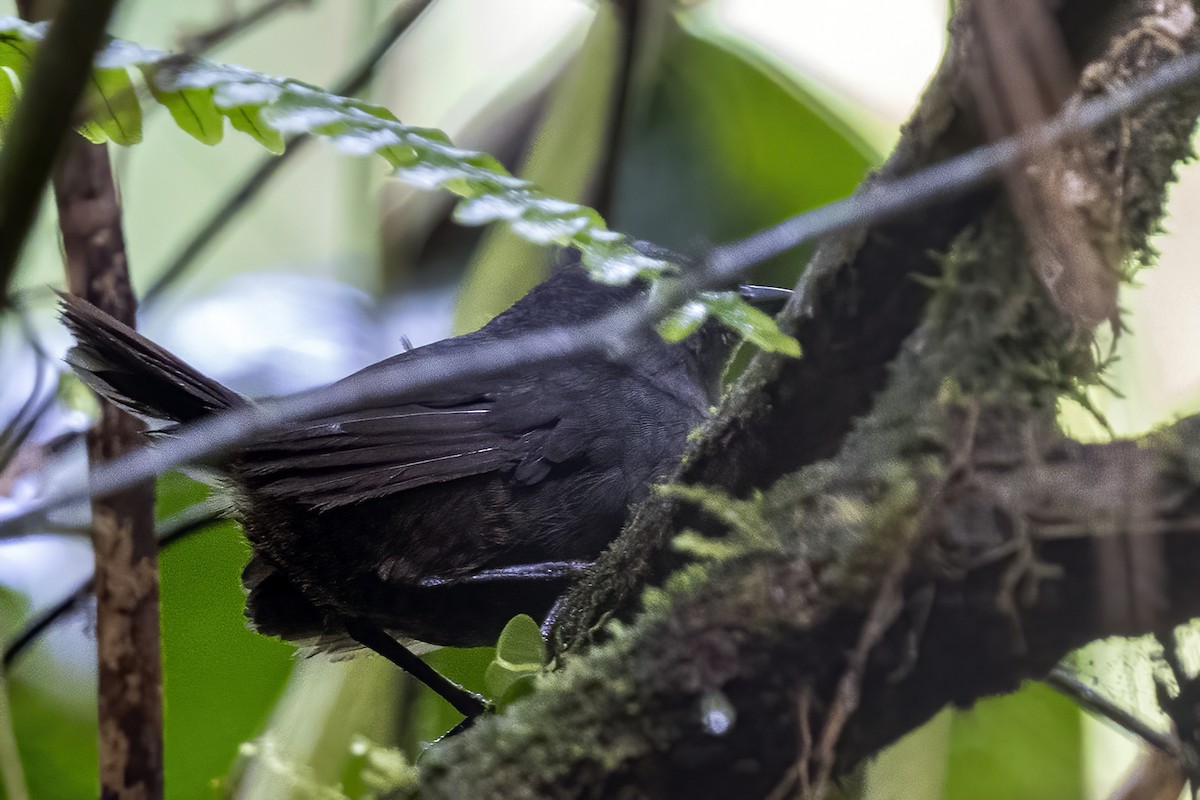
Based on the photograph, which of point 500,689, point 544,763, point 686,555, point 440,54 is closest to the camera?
point 544,763

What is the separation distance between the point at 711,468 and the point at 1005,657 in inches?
17.6

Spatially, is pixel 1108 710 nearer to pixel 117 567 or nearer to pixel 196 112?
pixel 196 112

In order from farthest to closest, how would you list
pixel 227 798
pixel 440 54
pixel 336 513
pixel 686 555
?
pixel 440 54, pixel 227 798, pixel 336 513, pixel 686 555

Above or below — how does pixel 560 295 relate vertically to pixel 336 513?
above

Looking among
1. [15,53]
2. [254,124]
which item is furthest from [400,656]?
[15,53]

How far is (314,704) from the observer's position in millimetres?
2154

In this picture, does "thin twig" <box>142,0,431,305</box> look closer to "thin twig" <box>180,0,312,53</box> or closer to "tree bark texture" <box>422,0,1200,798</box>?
"thin twig" <box>180,0,312,53</box>

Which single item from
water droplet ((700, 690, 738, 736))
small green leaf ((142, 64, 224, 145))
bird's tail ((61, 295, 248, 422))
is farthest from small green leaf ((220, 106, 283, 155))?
water droplet ((700, 690, 738, 736))

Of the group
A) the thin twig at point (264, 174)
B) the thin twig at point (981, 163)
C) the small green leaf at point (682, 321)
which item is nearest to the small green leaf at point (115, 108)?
the small green leaf at point (682, 321)

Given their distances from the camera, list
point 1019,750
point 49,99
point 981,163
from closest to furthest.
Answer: point 49,99, point 981,163, point 1019,750

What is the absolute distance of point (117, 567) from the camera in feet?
6.15

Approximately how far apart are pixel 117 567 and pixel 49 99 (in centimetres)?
136

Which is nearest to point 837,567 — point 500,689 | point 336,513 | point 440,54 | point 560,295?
point 500,689

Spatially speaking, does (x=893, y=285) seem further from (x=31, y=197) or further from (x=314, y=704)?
(x=314, y=704)
